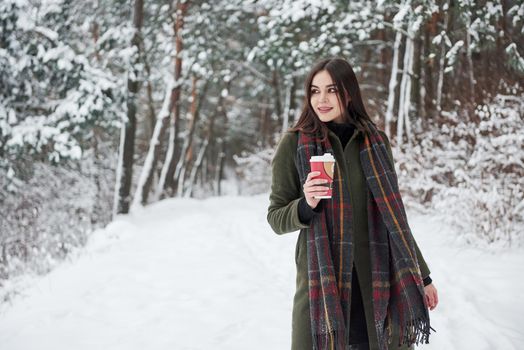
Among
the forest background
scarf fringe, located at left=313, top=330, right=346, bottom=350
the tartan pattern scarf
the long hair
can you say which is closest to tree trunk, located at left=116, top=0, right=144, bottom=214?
the forest background

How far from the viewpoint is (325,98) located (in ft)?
6.75

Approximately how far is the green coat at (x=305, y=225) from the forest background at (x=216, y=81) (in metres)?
3.78

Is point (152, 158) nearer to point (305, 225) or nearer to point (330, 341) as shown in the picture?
point (305, 225)

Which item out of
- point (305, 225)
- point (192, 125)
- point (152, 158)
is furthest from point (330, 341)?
point (192, 125)

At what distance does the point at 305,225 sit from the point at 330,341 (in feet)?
1.68

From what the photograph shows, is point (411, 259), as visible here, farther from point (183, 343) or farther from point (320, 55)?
point (320, 55)

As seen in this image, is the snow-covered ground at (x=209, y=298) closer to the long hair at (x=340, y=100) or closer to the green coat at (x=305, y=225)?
the green coat at (x=305, y=225)

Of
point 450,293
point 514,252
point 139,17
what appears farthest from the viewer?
point 139,17

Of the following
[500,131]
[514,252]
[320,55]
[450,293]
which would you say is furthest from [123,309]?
[320,55]

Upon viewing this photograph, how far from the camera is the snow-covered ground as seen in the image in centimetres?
381

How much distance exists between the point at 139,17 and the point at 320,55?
458 cm

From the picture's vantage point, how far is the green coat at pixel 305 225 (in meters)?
1.96

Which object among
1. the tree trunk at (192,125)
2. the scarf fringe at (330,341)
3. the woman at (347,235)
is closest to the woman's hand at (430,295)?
the woman at (347,235)

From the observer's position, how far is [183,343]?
3.84 meters
